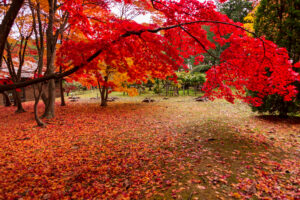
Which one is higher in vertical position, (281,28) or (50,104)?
(281,28)

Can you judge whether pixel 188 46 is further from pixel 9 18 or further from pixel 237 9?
pixel 237 9

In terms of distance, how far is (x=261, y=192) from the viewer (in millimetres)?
2592

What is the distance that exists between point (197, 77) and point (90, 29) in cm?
1597

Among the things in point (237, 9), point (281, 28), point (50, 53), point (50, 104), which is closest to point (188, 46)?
point (281, 28)

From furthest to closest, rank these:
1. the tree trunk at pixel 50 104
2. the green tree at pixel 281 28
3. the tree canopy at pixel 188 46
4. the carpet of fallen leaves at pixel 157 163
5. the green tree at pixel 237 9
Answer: the green tree at pixel 237 9, the tree trunk at pixel 50 104, the green tree at pixel 281 28, the tree canopy at pixel 188 46, the carpet of fallen leaves at pixel 157 163

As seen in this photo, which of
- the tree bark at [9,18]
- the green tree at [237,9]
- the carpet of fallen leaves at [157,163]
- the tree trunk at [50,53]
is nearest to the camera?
the tree bark at [9,18]

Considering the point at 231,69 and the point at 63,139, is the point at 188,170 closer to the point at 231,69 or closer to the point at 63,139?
the point at 231,69

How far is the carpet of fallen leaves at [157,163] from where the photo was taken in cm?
284

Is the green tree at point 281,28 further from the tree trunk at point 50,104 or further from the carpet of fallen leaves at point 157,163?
the tree trunk at point 50,104

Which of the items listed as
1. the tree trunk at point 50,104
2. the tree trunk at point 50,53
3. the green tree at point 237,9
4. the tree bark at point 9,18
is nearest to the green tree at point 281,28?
the tree bark at point 9,18

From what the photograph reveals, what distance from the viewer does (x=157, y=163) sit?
12.7 ft

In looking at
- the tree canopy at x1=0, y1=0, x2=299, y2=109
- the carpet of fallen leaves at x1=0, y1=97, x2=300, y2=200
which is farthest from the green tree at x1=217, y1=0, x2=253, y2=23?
the tree canopy at x1=0, y1=0, x2=299, y2=109

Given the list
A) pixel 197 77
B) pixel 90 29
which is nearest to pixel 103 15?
pixel 90 29

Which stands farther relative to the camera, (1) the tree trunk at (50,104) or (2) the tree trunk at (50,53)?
(1) the tree trunk at (50,104)
